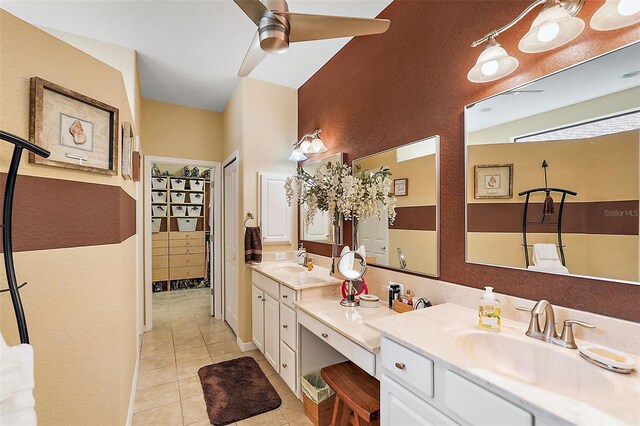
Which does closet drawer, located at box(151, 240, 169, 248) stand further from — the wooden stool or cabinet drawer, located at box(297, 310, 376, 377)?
the wooden stool

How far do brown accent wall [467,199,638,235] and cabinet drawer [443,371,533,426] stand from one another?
0.80 metres

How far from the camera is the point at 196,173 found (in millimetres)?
5844

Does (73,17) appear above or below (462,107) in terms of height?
above

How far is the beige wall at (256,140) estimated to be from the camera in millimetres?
3141

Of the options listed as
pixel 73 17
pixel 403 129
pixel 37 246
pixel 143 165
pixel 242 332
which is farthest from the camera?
pixel 143 165

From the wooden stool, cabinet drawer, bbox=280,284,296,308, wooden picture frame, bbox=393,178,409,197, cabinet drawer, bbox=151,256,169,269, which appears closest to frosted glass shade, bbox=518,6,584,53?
wooden picture frame, bbox=393,178,409,197

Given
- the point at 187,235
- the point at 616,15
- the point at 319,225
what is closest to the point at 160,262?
the point at 187,235

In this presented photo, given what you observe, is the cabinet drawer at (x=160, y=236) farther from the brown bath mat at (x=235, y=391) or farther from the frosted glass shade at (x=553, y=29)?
the frosted glass shade at (x=553, y=29)

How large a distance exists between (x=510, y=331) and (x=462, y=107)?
1170 millimetres

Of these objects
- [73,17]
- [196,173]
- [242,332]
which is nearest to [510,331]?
[242,332]

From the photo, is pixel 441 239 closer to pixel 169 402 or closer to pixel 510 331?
pixel 510 331

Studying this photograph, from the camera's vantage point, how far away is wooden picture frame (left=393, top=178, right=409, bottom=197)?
1.96 meters

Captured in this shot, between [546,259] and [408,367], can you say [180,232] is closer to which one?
[408,367]

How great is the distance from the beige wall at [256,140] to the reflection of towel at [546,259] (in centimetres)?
243
